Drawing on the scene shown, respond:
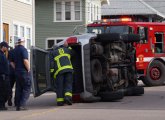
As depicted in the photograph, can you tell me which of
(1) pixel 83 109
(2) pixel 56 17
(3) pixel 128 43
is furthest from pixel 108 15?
(1) pixel 83 109

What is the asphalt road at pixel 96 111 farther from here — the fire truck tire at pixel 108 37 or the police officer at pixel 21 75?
the fire truck tire at pixel 108 37

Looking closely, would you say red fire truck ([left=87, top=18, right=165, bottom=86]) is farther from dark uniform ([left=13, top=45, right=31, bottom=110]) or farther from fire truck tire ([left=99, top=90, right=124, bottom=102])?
dark uniform ([left=13, top=45, right=31, bottom=110])

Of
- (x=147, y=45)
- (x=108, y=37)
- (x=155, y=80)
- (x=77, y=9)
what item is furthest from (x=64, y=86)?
(x=77, y=9)

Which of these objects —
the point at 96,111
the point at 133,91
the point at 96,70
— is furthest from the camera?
the point at 133,91

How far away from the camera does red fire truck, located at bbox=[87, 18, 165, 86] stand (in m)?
21.0

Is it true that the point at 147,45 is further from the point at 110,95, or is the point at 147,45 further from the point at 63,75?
the point at 63,75

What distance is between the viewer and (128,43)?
17172mm

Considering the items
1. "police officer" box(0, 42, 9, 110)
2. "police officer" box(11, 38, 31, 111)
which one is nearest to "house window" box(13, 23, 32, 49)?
"police officer" box(0, 42, 9, 110)

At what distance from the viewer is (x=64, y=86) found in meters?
14.2

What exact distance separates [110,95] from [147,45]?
7153 millimetres

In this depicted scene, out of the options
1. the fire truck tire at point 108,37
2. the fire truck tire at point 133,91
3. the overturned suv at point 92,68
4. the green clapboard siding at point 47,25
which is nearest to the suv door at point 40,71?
the overturned suv at point 92,68

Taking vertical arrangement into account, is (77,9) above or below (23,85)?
above

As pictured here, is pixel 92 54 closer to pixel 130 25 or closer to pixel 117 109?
pixel 117 109

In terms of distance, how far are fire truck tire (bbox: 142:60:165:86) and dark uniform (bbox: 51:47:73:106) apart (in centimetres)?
815
